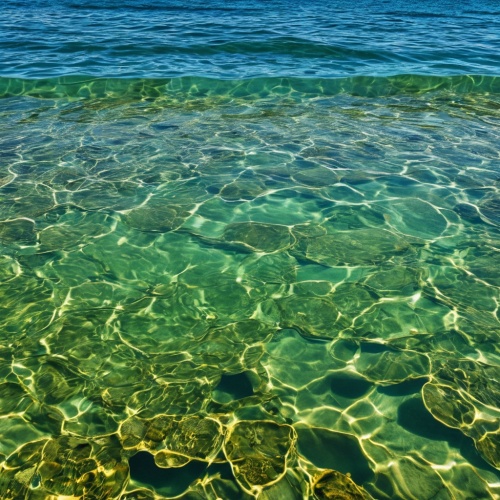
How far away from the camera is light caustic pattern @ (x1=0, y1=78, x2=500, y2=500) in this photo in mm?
4020

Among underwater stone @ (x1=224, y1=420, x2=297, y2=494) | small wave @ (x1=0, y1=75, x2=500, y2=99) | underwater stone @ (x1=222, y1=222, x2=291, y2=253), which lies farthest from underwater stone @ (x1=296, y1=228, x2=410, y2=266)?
small wave @ (x1=0, y1=75, x2=500, y2=99)

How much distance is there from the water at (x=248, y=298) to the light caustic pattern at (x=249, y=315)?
0.07 ft

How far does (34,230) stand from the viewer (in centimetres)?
696

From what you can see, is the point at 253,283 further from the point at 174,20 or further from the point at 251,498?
the point at 174,20

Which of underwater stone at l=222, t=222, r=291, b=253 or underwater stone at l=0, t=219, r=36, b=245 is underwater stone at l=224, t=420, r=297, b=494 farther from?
underwater stone at l=0, t=219, r=36, b=245

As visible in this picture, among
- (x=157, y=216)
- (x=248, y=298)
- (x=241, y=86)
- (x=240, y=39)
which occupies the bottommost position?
(x=240, y=39)

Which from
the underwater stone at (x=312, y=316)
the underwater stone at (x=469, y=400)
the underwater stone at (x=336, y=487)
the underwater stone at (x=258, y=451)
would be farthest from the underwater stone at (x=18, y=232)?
the underwater stone at (x=469, y=400)

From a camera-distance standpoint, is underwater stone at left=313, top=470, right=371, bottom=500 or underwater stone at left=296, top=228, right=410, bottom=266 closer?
underwater stone at left=313, top=470, right=371, bottom=500

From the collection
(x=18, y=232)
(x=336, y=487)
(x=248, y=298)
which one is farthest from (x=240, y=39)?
(x=336, y=487)

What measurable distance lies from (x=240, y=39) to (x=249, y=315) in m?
15.9

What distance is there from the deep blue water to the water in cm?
322

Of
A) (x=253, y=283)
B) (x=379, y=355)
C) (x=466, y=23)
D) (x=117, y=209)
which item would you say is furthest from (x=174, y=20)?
(x=379, y=355)

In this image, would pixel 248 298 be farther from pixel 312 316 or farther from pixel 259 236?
pixel 259 236

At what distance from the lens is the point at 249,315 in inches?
220
